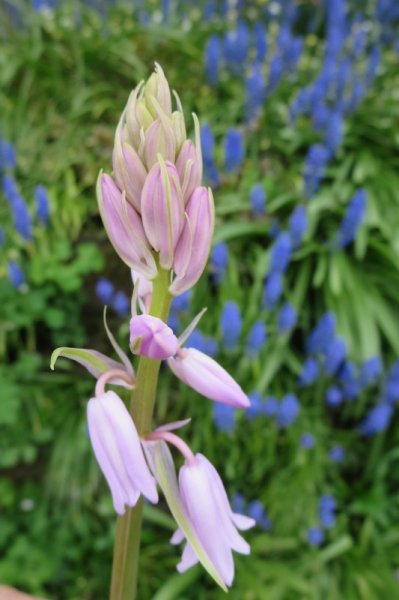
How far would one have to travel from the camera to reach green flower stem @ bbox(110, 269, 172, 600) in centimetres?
72

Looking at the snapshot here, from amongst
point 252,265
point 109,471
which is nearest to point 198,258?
point 109,471

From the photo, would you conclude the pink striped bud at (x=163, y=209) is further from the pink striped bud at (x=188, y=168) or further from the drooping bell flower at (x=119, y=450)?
the drooping bell flower at (x=119, y=450)

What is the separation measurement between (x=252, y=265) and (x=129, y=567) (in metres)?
2.24

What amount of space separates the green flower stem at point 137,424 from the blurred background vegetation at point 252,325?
4.85ft

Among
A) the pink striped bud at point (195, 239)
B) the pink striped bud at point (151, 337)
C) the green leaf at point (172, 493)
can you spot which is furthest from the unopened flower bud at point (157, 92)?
the green leaf at point (172, 493)

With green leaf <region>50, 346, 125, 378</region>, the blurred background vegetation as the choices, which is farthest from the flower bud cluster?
the blurred background vegetation

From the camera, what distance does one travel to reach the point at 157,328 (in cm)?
65

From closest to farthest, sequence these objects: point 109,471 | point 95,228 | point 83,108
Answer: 1. point 109,471
2. point 95,228
3. point 83,108

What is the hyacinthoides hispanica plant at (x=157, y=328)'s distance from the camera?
0.67m

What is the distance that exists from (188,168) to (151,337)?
0.64 feet

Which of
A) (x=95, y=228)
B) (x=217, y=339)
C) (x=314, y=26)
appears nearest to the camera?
(x=217, y=339)

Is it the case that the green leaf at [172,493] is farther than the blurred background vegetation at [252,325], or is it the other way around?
the blurred background vegetation at [252,325]

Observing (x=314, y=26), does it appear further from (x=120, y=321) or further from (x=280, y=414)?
(x=280, y=414)

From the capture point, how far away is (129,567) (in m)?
0.77
